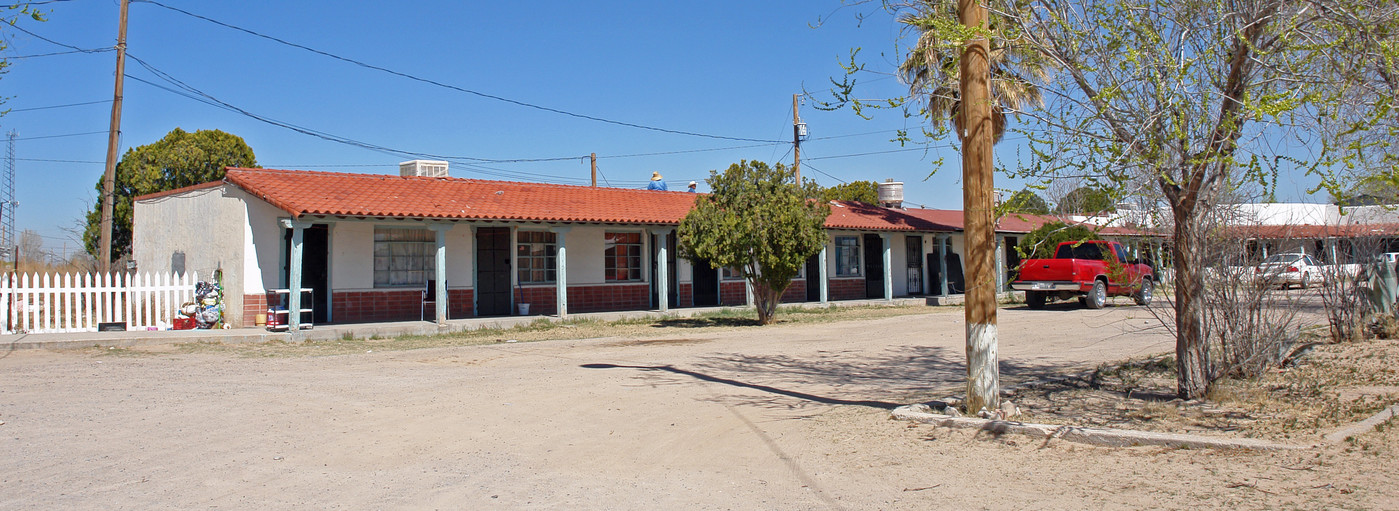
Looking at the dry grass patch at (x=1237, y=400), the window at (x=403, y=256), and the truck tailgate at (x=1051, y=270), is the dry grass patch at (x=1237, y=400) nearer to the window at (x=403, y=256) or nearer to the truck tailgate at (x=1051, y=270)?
the truck tailgate at (x=1051, y=270)

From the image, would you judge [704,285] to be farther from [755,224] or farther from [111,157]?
[111,157]

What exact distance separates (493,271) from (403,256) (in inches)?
81.6

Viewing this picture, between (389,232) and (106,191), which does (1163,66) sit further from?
(106,191)

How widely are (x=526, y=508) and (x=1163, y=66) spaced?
5.20m

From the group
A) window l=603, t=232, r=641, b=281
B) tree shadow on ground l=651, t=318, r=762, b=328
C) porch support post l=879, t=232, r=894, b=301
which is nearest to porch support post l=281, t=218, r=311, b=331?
tree shadow on ground l=651, t=318, r=762, b=328

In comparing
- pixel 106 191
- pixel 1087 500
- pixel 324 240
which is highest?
pixel 106 191

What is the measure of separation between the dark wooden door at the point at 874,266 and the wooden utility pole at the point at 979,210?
66.8 feet

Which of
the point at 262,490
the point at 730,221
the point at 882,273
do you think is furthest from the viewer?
the point at 882,273

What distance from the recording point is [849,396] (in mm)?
8508

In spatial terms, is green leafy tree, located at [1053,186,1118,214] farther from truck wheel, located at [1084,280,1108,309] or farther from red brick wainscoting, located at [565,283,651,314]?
truck wheel, located at [1084,280,1108,309]

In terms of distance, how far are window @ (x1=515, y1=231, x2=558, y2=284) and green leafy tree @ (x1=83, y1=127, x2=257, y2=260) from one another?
13.5 m

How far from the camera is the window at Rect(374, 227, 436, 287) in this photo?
1875 cm

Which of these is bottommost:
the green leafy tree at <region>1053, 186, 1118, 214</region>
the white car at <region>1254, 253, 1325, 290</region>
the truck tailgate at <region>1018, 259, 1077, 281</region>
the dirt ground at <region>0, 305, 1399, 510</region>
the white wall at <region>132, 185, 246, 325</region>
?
the dirt ground at <region>0, 305, 1399, 510</region>

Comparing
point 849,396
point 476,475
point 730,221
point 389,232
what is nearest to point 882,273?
point 730,221
